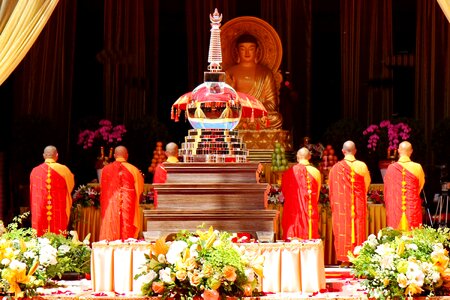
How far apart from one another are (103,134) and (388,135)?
3097 millimetres

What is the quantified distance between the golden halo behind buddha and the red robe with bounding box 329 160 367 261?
353 cm

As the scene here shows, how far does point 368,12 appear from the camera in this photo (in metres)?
14.1

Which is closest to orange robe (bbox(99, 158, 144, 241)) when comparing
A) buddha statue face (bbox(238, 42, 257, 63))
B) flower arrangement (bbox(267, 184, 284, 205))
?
flower arrangement (bbox(267, 184, 284, 205))

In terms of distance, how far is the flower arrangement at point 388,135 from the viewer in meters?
11.8

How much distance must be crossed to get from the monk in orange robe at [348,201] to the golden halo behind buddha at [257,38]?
3.49 meters

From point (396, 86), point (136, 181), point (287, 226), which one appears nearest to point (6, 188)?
point (136, 181)

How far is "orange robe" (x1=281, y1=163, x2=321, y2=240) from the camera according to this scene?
397 inches

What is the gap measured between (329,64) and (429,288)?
7.70 metres

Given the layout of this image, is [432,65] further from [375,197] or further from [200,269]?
[200,269]

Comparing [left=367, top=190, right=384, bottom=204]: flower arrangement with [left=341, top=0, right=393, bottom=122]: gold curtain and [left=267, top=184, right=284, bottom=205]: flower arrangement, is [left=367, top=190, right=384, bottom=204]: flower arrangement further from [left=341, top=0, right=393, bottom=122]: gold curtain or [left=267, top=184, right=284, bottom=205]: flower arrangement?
[left=341, top=0, right=393, bottom=122]: gold curtain

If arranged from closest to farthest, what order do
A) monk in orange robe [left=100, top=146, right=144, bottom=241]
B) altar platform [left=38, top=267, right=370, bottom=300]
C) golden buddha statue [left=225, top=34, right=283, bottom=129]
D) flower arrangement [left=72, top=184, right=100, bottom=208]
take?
altar platform [left=38, top=267, right=370, bottom=300]
monk in orange robe [left=100, top=146, right=144, bottom=241]
flower arrangement [left=72, top=184, right=100, bottom=208]
golden buddha statue [left=225, top=34, right=283, bottom=129]

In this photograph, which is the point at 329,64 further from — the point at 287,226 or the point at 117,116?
the point at 287,226

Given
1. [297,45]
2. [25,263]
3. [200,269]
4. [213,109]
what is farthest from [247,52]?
[200,269]

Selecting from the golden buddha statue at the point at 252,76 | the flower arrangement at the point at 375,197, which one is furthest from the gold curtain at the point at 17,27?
the golden buddha statue at the point at 252,76
